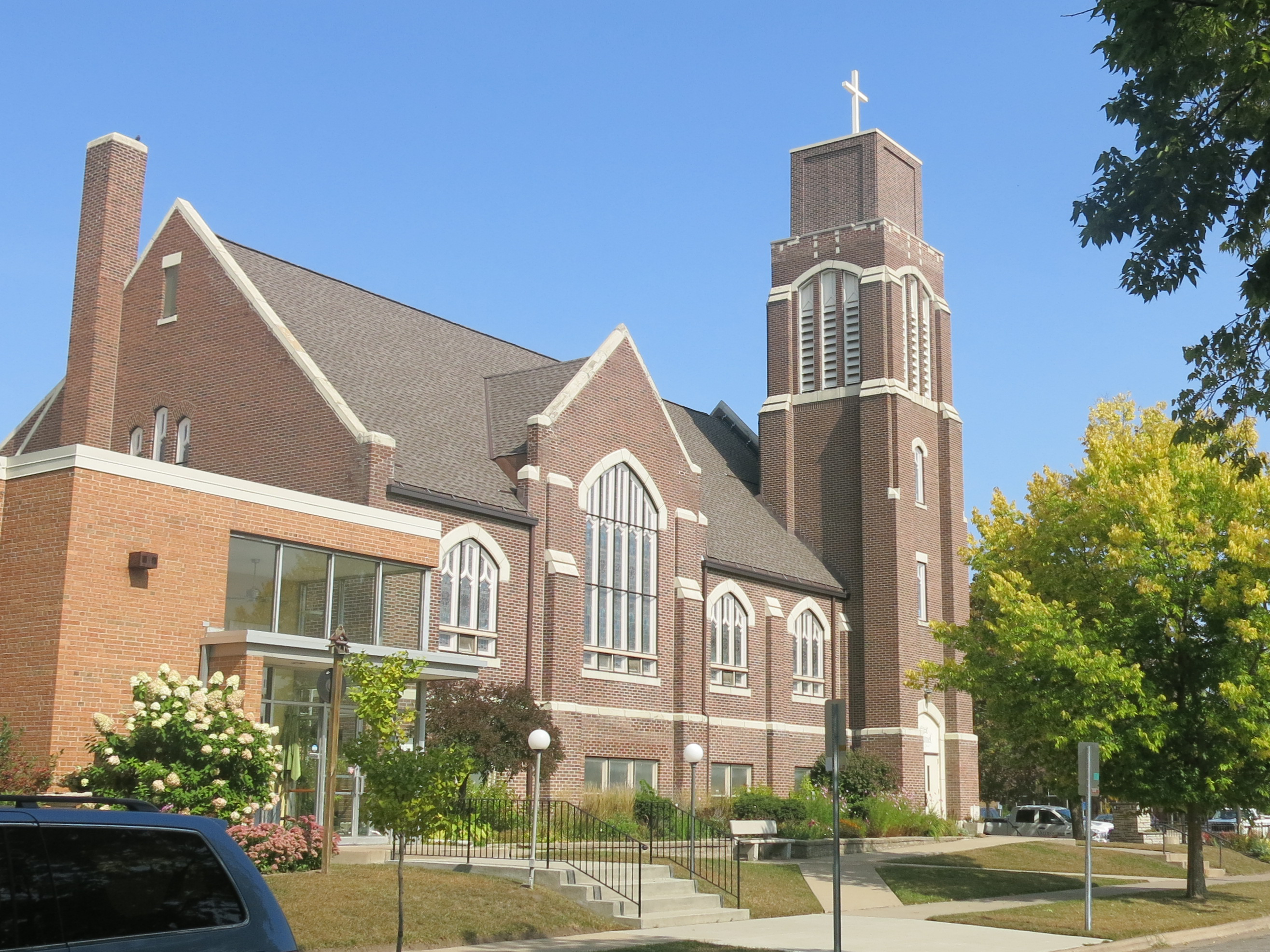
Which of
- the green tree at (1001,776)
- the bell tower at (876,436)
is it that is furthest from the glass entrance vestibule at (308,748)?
the green tree at (1001,776)

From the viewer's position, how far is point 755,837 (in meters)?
31.7

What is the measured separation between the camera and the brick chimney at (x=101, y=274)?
3112 centimetres

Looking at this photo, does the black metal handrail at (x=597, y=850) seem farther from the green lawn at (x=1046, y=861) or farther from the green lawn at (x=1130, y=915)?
the green lawn at (x=1046, y=861)

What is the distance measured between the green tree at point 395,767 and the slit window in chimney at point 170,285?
62.3 feet

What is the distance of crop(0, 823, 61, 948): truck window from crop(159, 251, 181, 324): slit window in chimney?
27264 mm

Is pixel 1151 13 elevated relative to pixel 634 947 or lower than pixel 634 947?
elevated

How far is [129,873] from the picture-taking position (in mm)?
6027

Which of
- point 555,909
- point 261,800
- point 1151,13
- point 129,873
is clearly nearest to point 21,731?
point 261,800

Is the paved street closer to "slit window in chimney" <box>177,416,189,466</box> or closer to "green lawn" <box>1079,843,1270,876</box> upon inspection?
"green lawn" <box>1079,843,1270,876</box>

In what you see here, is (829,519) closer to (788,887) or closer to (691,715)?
(691,715)

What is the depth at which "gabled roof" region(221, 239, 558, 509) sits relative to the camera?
29.6 meters

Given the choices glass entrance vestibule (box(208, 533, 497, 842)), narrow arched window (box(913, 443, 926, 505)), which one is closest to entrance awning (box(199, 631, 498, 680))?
glass entrance vestibule (box(208, 533, 497, 842))

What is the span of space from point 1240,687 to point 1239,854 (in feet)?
64.6

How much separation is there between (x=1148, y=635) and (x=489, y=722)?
12.6 meters
